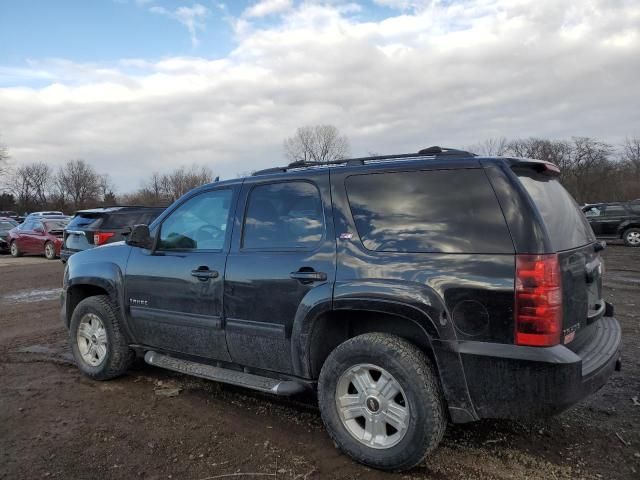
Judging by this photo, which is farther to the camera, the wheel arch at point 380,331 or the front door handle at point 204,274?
the front door handle at point 204,274

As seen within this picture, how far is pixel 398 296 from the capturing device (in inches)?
120

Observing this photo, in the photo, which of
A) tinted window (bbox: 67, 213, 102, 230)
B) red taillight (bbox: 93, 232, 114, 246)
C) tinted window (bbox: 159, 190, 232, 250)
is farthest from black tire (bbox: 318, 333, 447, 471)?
tinted window (bbox: 67, 213, 102, 230)

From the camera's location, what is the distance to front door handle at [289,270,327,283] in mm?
3400

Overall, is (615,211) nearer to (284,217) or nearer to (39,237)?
(284,217)

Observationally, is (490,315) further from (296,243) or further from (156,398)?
(156,398)

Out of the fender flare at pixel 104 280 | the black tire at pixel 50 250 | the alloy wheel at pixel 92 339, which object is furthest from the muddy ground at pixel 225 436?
the black tire at pixel 50 250

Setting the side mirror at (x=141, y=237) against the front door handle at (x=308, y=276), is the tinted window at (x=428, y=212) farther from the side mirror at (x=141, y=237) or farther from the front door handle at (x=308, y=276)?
the side mirror at (x=141, y=237)

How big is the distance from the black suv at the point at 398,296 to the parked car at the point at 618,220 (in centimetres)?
1782

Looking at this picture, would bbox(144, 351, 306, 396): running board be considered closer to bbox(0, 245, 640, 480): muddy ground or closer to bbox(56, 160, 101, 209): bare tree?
bbox(0, 245, 640, 480): muddy ground

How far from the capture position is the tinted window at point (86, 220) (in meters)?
11.6

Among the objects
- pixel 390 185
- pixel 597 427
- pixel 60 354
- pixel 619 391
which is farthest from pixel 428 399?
pixel 60 354

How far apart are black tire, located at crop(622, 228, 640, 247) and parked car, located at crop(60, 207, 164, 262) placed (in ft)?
55.7

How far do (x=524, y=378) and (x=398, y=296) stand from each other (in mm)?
807

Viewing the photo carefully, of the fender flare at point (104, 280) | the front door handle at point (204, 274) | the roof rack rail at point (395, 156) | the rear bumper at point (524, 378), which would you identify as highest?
the roof rack rail at point (395, 156)
